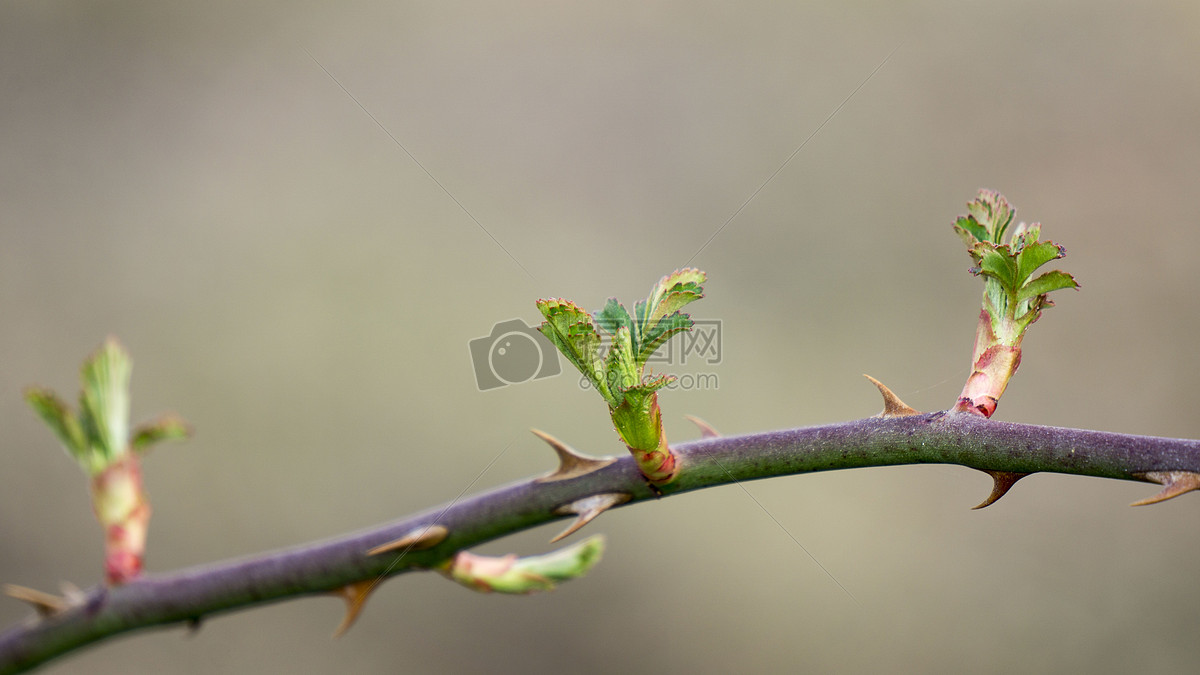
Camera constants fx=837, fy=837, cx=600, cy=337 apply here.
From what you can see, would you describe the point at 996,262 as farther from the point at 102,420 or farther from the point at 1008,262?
the point at 102,420

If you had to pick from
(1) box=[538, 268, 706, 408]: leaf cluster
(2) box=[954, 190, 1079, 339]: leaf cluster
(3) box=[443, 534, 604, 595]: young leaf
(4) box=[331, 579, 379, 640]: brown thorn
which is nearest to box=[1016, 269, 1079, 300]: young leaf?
(2) box=[954, 190, 1079, 339]: leaf cluster

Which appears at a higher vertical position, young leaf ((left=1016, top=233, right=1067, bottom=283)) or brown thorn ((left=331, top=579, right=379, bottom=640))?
young leaf ((left=1016, top=233, right=1067, bottom=283))

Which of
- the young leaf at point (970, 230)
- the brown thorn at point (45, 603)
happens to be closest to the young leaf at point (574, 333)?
the young leaf at point (970, 230)

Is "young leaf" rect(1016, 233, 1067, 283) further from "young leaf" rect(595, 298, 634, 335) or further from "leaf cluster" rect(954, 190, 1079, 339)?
"young leaf" rect(595, 298, 634, 335)

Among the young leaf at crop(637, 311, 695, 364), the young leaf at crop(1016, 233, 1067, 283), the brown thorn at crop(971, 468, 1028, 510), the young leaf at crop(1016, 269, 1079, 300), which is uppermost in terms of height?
the young leaf at crop(637, 311, 695, 364)

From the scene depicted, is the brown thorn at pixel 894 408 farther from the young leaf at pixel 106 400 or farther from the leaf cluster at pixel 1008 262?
the young leaf at pixel 106 400

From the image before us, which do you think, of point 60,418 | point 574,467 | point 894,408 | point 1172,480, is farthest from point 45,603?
point 1172,480

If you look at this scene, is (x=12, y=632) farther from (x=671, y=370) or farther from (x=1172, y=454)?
(x=671, y=370)
